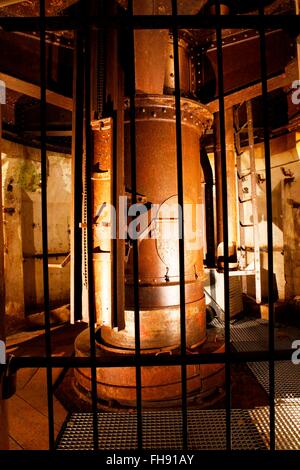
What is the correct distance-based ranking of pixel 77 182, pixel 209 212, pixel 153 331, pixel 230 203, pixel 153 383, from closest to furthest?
pixel 77 182
pixel 153 383
pixel 153 331
pixel 230 203
pixel 209 212

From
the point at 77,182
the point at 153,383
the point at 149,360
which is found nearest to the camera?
the point at 149,360

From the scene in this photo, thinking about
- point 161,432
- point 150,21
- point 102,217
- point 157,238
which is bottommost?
point 161,432

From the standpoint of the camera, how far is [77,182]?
Result: 3395mm

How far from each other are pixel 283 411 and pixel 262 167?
7279 millimetres

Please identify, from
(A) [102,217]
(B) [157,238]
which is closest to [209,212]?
(B) [157,238]

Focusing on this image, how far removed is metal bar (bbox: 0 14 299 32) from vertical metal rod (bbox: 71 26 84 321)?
1.52 metres

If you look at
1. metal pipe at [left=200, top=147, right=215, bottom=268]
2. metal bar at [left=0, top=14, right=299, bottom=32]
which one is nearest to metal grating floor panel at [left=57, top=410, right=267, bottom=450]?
metal bar at [left=0, top=14, right=299, bottom=32]

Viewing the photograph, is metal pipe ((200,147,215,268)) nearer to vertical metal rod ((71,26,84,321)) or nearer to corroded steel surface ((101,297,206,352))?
corroded steel surface ((101,297,206,352))

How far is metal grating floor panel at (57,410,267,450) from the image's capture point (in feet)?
7.67

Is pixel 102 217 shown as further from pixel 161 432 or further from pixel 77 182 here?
pixel 161 432

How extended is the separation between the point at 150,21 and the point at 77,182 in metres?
2.01

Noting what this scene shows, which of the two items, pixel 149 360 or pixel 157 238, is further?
pixel 157 238
